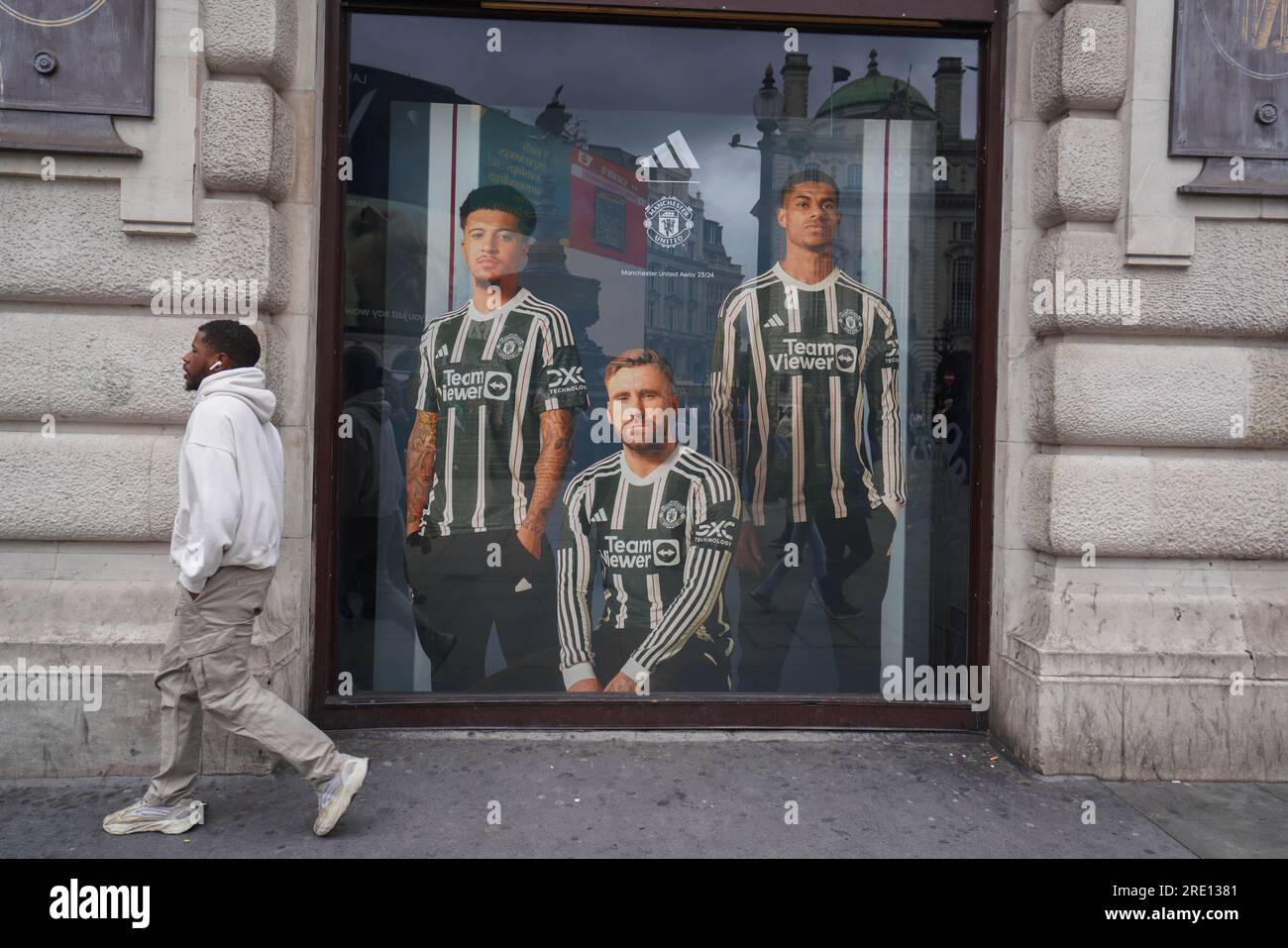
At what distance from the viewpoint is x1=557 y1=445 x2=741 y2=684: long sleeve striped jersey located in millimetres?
5320

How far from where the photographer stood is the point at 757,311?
210 inches

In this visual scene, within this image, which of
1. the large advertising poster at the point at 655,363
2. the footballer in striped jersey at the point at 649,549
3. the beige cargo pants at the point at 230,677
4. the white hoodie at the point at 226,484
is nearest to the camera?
the white hoodie at the point at 226,484

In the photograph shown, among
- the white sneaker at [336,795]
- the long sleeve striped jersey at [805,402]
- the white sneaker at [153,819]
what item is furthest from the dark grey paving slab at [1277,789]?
the white sneaker at [153,819]

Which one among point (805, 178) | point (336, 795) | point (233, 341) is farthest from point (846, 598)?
point (233, 341)

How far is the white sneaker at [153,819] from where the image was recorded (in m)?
3.81

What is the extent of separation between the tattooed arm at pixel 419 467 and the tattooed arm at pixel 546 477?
59 cm

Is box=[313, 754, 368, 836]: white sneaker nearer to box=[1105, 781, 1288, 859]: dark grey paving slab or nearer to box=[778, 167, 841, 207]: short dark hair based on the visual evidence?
box=[1105, 781, 1288, 859]: dark grey paving slab

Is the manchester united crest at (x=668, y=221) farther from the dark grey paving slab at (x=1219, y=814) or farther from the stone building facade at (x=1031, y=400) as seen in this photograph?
the dark grey paving slab at (x=1219, y=814)

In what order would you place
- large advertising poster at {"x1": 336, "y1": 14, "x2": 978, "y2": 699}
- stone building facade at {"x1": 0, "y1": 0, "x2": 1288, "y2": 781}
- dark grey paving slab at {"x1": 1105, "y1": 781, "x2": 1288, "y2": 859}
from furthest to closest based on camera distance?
large advertising poster at {"x1": 336, "y1": 14, "x2": 978, "y2": 699} < stone building facade at {"x1": 0, "y1": 0, "x2": 1288, "y2": 781} < dark grey paving slab at {"x1": 1105, "y1": 781, "x2": 1288, "y2": 859}

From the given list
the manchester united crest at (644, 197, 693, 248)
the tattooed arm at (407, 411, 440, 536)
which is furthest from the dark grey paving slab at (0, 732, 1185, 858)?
the manchester united crest at (644, 197, 693, 248)

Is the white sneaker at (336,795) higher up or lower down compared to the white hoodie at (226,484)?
lower down

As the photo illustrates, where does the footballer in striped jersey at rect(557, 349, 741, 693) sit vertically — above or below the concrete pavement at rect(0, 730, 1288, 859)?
above

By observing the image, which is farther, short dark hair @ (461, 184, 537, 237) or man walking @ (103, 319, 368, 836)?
short dark hair @ (461, 184, 537, 237)

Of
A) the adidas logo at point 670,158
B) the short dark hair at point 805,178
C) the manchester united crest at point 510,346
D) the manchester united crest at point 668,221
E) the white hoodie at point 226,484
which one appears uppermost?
the adidas logo at point 670,158
